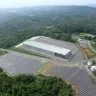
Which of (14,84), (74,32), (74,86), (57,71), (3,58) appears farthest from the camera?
(74,32)

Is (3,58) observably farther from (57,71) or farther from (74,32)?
(74,32)

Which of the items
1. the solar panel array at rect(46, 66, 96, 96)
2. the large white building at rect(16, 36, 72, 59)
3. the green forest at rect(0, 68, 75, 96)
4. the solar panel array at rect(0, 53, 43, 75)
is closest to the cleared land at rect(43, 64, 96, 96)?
the solar panel array at rect(46, 66, 96, 96)

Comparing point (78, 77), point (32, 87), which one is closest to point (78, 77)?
point (78, 77)

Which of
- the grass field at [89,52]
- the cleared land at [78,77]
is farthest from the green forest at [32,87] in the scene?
the grass field at [89,52]

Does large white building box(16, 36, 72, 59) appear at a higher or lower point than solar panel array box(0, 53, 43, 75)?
higher

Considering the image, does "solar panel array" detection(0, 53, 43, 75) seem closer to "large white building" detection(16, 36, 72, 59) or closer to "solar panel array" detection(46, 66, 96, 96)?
"solar panel array" detection(46, 66, 96, 96)

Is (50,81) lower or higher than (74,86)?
higher

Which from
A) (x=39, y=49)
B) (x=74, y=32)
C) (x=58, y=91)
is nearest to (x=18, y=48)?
(x=39, y=49)
